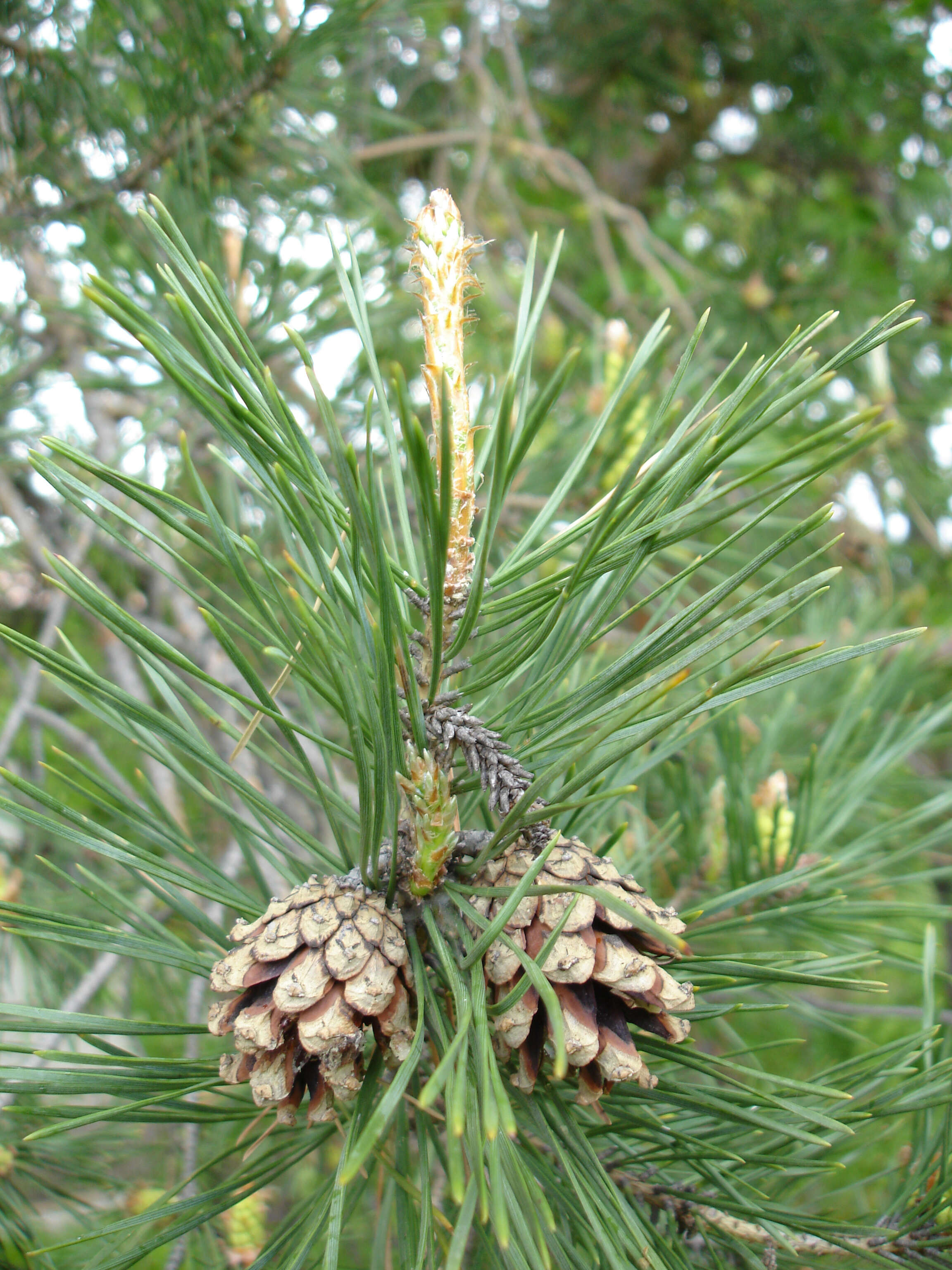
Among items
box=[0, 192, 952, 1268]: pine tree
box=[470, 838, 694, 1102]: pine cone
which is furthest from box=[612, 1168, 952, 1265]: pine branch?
box=[470, 838, 694, 1102]: pine cone

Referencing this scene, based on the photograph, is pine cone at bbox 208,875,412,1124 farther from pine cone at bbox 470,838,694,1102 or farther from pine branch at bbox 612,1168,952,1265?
pine branch at bbox 612,1168,952,1265

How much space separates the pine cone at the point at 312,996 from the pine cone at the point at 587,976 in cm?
4

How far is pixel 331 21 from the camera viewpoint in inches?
31.1

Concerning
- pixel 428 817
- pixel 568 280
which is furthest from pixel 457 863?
pixel 568 280

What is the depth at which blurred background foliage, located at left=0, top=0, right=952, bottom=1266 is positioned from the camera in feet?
2.19

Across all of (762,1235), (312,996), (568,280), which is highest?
(568,280)

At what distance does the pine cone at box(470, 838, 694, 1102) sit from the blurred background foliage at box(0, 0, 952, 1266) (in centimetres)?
9

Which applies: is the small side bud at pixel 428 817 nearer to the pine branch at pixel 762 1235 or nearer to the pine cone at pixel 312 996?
the pine cone at pixel 312 996

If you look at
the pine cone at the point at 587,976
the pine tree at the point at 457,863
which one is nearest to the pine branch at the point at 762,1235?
the pine tree at the point at 457,863

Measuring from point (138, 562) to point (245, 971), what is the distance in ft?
2.79

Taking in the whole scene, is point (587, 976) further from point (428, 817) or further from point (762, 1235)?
point (762, 1235)

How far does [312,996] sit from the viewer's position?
Result: 311 millimetres

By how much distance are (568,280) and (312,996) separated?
1825 millimetres

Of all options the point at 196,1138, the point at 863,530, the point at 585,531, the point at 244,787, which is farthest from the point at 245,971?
the point at 863,530
